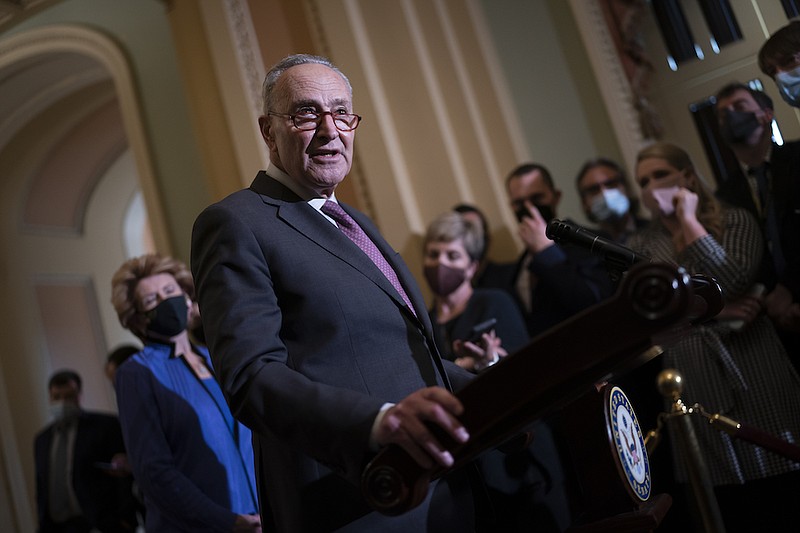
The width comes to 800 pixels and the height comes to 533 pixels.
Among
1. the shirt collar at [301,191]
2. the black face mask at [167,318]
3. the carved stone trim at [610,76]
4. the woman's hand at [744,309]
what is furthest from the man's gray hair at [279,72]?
the carved stone trim at [610,76]

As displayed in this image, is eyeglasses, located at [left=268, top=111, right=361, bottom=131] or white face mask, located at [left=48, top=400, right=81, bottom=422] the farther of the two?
white face mask, located at [left=48, top=400, right=81, bottom=422]

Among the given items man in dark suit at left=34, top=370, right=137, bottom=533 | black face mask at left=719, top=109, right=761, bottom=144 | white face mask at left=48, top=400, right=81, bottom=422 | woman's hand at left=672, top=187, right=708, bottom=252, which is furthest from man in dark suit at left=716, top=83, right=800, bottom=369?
white face mask at left=48, top=400, right=81, bottom=422

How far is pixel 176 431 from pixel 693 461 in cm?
162

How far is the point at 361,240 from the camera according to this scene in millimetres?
1678

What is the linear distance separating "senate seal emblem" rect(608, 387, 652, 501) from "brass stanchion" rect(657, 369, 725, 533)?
527mm

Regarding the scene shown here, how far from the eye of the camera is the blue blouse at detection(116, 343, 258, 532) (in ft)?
8.31

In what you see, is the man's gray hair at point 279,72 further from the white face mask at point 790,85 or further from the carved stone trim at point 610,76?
the carved stone trim at point 610,76

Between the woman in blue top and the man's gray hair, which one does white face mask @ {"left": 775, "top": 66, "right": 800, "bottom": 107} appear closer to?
the man's gray hair

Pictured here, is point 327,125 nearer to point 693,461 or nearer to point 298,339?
point 298,339

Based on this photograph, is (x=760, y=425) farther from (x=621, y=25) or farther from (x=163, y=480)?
(x=621, y=25)

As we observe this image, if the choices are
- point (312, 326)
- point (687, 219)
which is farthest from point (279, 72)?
point (687, 219)

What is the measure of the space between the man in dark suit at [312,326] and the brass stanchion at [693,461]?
0.98 metres

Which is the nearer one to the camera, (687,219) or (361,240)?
(361,240)

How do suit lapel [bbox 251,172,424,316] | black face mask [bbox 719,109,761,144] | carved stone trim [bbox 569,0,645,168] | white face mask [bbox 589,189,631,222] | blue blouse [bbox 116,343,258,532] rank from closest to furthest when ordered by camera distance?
suit lapel [bbox 251,172,424,316] → blue blouse [bbox 116,343,258,532] → black face mask [bbox 719,109,761,144] → white face mask [bbox 589,189,631,222] → carved stone trim [bbox 569,0,645,168]
